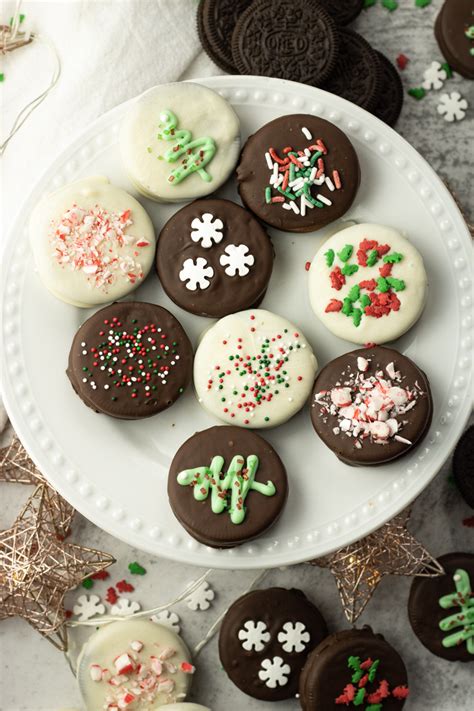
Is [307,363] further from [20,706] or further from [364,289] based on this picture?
[20,706]

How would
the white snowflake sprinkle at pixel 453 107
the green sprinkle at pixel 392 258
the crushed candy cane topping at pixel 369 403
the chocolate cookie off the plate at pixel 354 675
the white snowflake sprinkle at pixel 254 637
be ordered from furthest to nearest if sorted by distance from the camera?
the white snowflake sprinkle at pixel 453 107 < the white snowflake sprinkle at pixel 254 637 < the chocolate cookie off the plate at pixel 354 675 < the green sprinkle at pixel 392 258 < the crushed candy cane topping at pixel 369 403

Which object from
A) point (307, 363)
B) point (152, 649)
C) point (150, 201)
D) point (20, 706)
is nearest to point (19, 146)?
point (150, 201)

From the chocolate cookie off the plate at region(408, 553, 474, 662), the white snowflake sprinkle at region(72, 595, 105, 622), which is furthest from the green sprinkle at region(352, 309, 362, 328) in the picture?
the white snowflake sprinkle at region(72, 595, 105, 622)

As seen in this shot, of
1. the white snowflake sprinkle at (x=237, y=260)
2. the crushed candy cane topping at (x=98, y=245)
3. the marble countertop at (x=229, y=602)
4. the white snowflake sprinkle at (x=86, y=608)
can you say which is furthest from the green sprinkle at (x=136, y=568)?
the white snowflake sprinkle at (x=237, y=260)

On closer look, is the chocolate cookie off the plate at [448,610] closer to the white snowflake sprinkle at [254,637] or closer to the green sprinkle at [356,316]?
the white snowflake sprinkle at [254,637]

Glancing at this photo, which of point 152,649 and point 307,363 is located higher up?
point 307,363

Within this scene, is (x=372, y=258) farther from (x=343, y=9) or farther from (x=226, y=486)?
(x=343, y=9)
